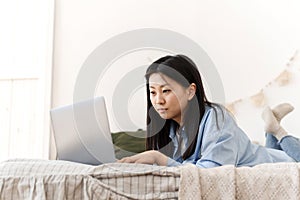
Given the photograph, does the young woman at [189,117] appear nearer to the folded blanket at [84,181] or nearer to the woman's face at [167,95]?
the woman's face at [167,95]

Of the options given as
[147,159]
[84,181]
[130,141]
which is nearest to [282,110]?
[130,141]

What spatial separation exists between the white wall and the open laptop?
4.56 feet

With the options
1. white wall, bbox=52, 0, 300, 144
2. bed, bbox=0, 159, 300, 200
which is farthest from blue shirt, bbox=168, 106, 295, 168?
white wall, bbox=52, 0, 300, 144

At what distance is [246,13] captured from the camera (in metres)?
2.75

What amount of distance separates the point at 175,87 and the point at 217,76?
1.19 metres

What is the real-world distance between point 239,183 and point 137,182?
241 mm

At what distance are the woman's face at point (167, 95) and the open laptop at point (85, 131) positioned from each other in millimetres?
334

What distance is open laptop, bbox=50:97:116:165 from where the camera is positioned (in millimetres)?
1252

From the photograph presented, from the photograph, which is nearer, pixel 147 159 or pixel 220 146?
pixel 147 159

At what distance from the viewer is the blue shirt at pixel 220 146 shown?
4.54 ft

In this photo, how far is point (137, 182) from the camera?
3.63ft

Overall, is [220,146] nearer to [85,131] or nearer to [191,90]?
[191,90]

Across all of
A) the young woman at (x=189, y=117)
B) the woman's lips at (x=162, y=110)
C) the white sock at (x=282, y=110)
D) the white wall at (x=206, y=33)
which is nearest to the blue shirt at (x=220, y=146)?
the young woman at (x=189, y=117)

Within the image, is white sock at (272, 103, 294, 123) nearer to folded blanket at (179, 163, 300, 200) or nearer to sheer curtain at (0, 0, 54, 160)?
folded blanket at (179, 163, 300, 200)
